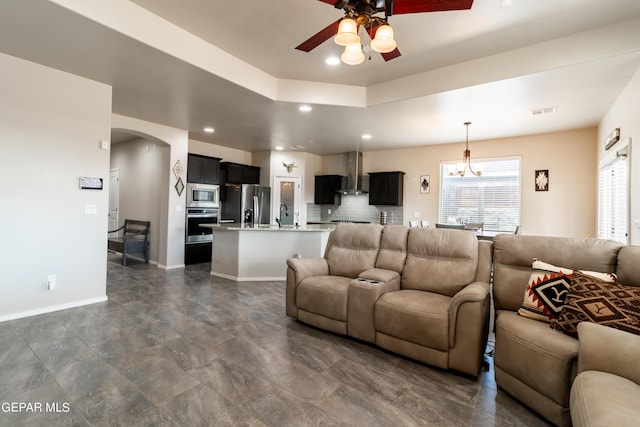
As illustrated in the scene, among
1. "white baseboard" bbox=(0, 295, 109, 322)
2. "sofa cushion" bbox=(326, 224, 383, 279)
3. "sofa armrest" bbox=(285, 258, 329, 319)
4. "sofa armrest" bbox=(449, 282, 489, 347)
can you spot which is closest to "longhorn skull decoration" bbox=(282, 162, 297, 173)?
"sofa cushion" bbox=(326, 224, 383, 279)

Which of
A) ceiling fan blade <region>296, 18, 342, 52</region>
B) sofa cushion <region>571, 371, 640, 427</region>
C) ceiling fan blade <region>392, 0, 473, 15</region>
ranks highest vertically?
ceiling fan blade <region>296, 18, 342, 52</region>

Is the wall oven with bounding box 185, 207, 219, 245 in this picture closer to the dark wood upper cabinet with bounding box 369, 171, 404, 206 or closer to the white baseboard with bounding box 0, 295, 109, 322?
the white baseboard with bounding box 0, 295, 109, 322

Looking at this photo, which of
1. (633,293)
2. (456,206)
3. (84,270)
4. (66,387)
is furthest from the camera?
(456,206)

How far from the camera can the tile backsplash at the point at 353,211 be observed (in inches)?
295

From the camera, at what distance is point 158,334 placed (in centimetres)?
290

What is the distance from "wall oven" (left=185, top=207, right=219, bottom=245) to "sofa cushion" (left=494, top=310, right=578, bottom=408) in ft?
18.0

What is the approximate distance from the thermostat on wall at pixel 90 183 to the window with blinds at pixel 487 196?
20.1ft

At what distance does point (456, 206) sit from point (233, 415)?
6.23 meters

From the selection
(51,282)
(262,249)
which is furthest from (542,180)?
(51,282)

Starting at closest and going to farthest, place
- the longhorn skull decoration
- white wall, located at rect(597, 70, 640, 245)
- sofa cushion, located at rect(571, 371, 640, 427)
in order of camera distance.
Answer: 1. sofa cushion, located at rect(571, 371, 640, 427)
2. white wall, located at rect(597, 70, 640, 245)
3. the longhorn skull decoration

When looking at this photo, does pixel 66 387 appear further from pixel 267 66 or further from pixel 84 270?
pixel 267 66

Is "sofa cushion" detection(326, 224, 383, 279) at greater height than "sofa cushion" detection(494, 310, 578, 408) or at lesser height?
greater

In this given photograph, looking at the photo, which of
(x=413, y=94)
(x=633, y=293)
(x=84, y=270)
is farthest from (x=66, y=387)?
(x=413, y=94)

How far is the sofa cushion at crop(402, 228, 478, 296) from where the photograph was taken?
2.74 metres
